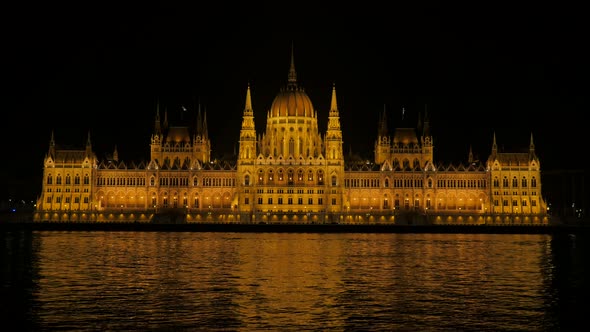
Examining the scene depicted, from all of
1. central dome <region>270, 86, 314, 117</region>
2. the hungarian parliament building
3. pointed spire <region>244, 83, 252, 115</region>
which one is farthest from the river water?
central dome <region>270, 86, 314, 117</region>

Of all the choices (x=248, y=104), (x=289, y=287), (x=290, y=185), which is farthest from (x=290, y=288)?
(x=248, y=104)

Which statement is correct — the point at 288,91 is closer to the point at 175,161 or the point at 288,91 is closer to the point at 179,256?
the point at 175,161

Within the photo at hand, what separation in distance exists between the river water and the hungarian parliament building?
54530 millimetres

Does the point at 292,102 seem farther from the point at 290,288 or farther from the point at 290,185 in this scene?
the point at 290,288

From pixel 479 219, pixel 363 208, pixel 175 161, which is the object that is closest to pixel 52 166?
pixel 175 161

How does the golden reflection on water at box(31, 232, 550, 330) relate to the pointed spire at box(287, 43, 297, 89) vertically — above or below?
below

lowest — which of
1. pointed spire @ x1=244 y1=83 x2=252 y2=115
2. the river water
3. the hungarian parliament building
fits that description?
the river water

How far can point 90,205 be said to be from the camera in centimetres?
14800

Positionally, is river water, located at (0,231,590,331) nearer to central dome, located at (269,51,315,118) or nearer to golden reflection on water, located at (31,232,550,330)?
golden reflection on water, located at (31,232,550,330)

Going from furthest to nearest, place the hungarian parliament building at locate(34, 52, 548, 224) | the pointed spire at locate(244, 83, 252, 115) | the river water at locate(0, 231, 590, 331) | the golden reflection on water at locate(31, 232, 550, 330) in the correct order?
1. the pointed spire at locate(244, 83, 252, 115)
2. the hungarian parliament building at locate(34, 52, 548, 224)
3. the golden reflection on water at locate(31, 232, 550, 330)
4. the river water at locate(0, 231, 590, 331)

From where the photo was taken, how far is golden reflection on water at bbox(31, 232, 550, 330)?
43281 millimetres

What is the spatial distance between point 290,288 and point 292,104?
338ft

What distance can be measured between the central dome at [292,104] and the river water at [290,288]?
66328 mm

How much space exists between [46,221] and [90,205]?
9.32 metres
